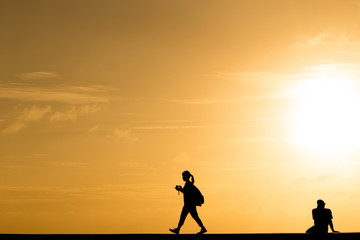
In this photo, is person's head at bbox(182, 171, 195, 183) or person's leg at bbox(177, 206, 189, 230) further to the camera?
person's leg at bbox(177, 206, 189, 230)

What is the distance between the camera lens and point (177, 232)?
29.0 metres

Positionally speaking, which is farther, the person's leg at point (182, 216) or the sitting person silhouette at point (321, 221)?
the person's leg at point (182, 216)

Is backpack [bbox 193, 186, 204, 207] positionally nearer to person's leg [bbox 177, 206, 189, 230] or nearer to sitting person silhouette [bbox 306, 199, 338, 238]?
person's leg [bbox 177, 206, 189, 230]

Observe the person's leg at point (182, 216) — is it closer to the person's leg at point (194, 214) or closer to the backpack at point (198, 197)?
the person's leg at point (194, 214)
